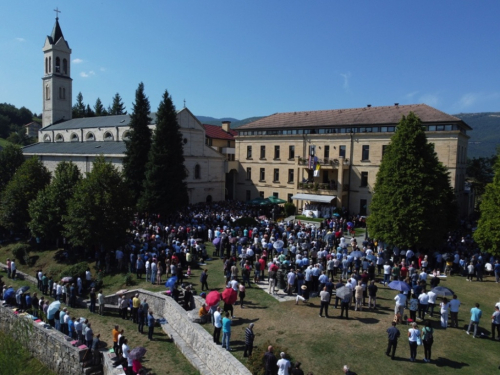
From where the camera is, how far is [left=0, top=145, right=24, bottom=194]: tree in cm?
4353

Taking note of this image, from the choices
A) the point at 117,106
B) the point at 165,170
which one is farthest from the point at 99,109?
the point at 165,170

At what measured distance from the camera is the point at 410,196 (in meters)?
24.2

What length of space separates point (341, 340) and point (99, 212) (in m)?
19.0

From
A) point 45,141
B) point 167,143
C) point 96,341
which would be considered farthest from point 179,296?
point 45,141

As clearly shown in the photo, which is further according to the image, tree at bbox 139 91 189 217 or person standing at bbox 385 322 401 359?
tree at bbox 139 91 189 217

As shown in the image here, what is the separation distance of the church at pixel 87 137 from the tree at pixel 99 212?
37.0 ft

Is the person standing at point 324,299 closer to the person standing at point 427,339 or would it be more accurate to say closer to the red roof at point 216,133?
the person standing at point 427,339

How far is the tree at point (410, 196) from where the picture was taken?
Result: 23719mm

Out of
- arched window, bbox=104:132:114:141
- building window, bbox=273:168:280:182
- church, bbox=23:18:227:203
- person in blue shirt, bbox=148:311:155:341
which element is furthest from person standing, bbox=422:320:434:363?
arched window, bbox=104:132:114:141

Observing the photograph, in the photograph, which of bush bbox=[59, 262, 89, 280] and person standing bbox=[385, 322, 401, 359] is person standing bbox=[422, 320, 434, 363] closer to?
person standing bbox=[385, 322, 401, 359]

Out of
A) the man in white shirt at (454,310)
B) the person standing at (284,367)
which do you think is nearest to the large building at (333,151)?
the man in white shirt at (454,310)

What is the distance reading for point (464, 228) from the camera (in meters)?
34.0

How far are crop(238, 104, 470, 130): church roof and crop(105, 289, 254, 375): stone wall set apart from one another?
30012mm

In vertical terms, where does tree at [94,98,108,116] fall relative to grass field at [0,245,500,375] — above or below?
above
